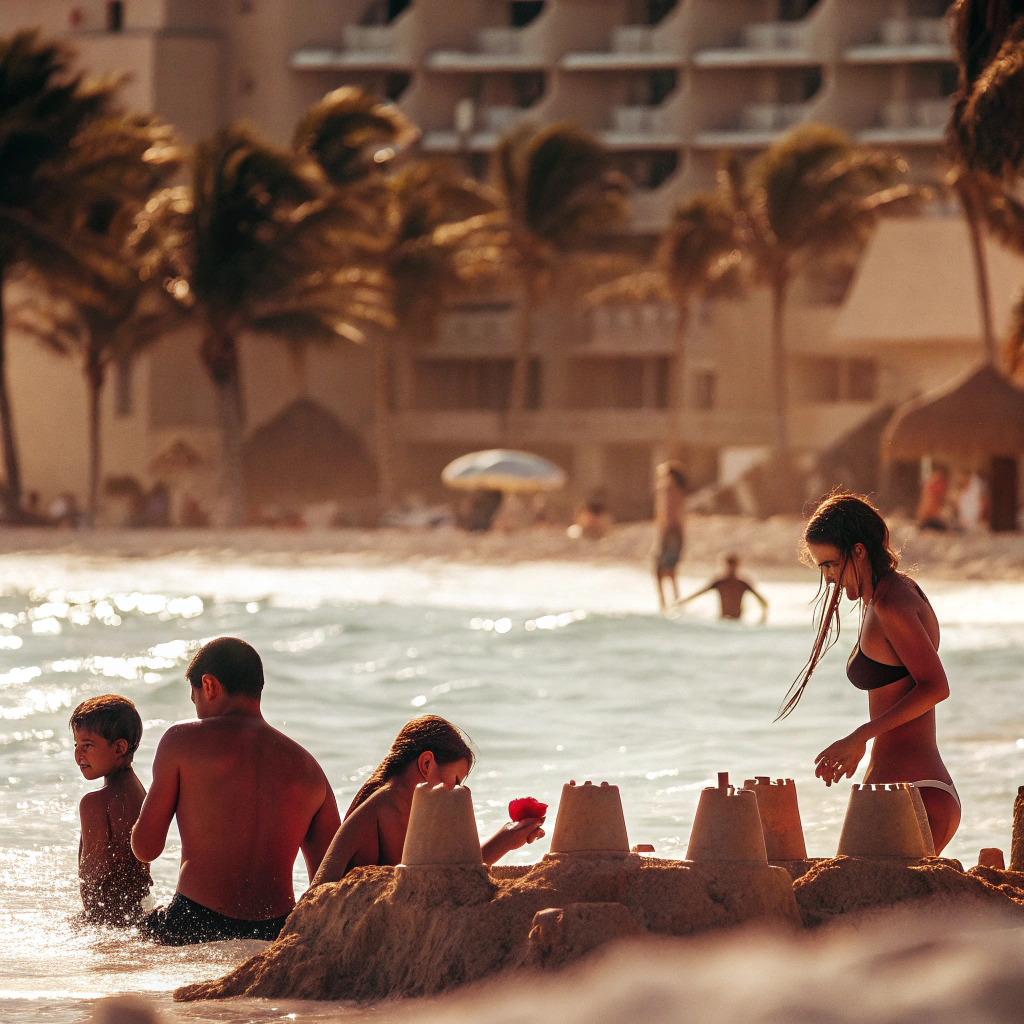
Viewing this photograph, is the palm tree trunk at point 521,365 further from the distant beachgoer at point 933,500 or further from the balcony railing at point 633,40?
the distant beachgoer at point 933,500

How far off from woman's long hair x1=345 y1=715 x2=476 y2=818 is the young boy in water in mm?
945

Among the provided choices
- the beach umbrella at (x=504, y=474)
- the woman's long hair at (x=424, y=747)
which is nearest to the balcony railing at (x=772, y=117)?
the beach umbrella at (x=504, y=474)

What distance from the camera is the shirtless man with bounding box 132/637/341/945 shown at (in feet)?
15.0

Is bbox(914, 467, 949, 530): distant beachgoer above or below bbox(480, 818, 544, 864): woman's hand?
above

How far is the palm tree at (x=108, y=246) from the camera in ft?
94.3

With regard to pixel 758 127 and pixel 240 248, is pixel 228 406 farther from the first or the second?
pixel 758 127

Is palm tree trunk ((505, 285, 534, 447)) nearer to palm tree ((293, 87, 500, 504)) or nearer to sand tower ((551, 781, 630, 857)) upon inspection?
palm tree ((293, 87, 500, 504))

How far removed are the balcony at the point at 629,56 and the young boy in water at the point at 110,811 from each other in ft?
135

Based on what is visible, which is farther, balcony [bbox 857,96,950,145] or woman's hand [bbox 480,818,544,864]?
balcony [bbox 857,96,950,145]

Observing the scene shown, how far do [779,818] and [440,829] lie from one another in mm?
831

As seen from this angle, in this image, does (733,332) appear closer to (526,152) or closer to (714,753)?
(526,152)

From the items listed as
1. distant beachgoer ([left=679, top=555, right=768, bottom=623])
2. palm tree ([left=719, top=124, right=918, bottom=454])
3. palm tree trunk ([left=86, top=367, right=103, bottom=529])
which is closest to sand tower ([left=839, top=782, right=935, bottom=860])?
distant beachgoer ([left=679, top=555, right=768, bottom=623])

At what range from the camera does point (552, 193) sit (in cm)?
3691

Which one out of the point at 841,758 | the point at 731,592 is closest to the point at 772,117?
the point at 731,592
